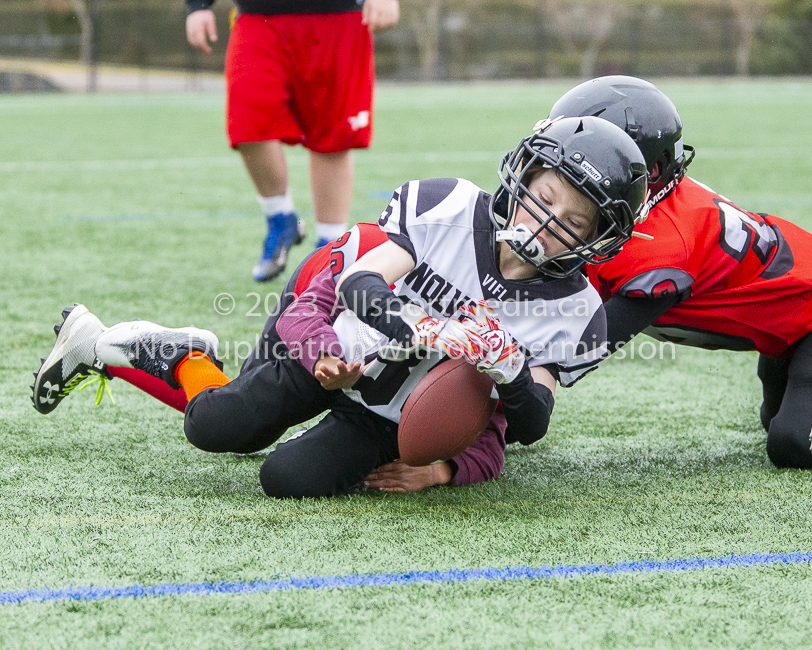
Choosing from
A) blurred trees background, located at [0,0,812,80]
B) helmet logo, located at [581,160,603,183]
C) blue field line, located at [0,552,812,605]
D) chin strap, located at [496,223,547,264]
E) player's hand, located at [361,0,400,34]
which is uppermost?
player's hand, located at [361,0,400,34]

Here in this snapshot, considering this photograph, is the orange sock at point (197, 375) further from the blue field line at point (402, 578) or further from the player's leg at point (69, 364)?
the blue field line at point (402, 578)

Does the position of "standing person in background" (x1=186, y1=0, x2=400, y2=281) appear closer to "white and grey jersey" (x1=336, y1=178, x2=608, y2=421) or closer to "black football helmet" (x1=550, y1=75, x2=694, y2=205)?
"black football helmet" (x1=550, y1=75, x2=694, y2=205)

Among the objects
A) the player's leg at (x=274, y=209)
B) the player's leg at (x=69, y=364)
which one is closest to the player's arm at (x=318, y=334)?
the player's leg at (x=69, y=364)

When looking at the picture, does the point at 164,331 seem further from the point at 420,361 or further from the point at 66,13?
the point at 66,13

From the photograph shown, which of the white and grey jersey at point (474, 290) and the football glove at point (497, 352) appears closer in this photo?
the football glove at point (497, 352)

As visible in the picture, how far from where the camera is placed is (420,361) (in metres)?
2.09

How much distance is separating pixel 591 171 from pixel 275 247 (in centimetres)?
237

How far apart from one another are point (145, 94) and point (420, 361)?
1857cm

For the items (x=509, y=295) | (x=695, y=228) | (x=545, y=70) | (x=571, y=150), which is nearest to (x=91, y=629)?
(x=509, y=295)

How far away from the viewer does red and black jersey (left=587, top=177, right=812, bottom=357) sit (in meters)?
2.24

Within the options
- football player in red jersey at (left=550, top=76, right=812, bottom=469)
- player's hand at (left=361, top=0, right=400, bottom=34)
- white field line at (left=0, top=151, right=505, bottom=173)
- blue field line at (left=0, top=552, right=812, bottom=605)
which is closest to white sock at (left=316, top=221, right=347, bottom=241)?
player's hand at (left=361, top=0, right=400, bottom=34)

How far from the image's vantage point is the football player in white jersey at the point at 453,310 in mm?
1881

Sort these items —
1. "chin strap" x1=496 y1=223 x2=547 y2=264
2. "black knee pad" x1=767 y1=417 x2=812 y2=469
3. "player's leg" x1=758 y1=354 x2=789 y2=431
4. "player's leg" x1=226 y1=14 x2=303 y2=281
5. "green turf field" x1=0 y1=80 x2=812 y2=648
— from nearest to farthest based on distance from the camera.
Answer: "green turf field" x1=0 y1=80 x2=812 y2=648, "chin strap" x1=496 y1=223 x2=547 y2=264, "black knee pad" x1=767 y1=417 x2=812 y2=469, "player's leg" x1=758 y1=354 x2=789 y2=431, "player's leg" x1=226 y1=14 x2=303 y2=281

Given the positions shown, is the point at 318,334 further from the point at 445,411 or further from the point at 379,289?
the point at 445,411
